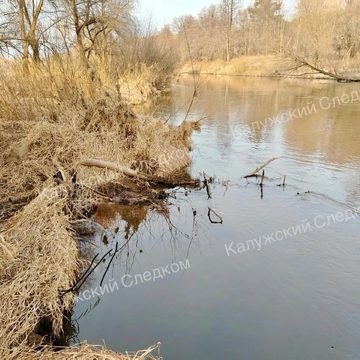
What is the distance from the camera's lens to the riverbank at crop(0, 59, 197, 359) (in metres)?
3.53

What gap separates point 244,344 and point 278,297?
818 millimetres

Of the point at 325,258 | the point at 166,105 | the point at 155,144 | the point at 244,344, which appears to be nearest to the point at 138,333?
the point at 244,344

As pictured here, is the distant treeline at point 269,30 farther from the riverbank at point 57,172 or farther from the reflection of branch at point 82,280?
the reflection of branch at point 82,280

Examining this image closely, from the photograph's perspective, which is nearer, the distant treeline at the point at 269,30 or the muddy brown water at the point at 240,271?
the muddy brown water at the point at 240,271

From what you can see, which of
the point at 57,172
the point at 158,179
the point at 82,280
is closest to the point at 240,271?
the point at 82,280

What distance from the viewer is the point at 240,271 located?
4809 millimetres

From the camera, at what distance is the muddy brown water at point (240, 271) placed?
373cm

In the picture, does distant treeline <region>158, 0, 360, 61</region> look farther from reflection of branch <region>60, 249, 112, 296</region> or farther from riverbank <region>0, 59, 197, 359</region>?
reflection of branch <region>60, 249, 112, 296</region>

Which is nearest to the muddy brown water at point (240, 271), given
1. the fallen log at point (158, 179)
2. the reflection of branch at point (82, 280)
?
the reflection of branch at point (82, 280)

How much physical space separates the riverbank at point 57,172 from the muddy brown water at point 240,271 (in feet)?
1.45

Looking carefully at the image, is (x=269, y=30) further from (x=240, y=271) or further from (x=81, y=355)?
(x=81, y=355)

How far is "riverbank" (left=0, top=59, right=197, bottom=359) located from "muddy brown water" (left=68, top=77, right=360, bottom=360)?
1.45ft

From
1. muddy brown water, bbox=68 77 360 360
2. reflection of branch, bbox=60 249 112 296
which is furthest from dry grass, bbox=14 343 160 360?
reflection of branch, bbox=60 249 112 296

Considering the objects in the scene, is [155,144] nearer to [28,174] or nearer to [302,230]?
[28,174]
